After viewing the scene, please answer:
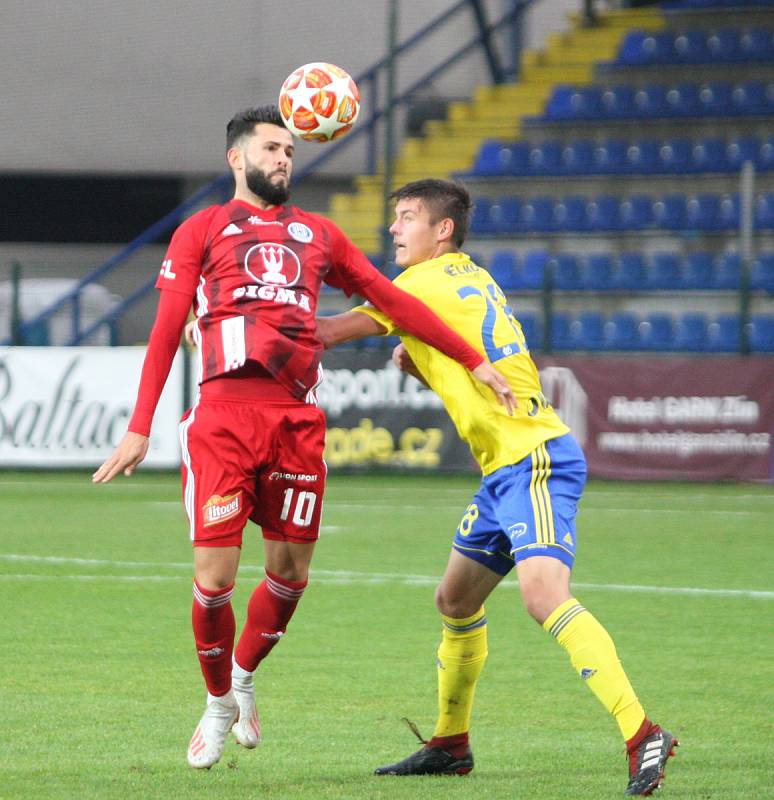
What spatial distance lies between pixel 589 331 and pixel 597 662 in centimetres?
1493

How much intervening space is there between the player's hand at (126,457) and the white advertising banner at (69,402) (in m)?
12.8

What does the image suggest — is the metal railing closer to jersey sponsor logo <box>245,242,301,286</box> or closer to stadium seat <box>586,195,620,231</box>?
stadium seat <box>586,195,620,231</box>

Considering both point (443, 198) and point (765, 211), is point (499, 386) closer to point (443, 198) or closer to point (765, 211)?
point (443, 198)

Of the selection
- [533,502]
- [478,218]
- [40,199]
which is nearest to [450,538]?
[533,502]

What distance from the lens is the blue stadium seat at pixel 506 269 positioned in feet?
68.0

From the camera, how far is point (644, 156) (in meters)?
22.5

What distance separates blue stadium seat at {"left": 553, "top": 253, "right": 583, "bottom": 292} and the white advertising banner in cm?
531

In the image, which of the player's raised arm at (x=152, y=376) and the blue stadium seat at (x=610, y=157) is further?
the blue stadium seat at (x=610, y=157)

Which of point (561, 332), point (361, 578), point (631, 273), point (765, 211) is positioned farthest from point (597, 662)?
point (765, 211)

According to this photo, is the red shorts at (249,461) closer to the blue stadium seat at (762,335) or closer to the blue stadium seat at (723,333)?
the blue stadium seat at (723,333)

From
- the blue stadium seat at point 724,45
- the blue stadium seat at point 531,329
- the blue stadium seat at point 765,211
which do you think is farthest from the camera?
the blue stadium seat at point 724,45

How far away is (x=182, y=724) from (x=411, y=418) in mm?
11982

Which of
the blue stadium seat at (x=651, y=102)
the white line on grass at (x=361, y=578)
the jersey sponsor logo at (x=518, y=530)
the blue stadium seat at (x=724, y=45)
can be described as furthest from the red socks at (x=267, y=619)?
the blue stadium seat at (x=724, y=45)

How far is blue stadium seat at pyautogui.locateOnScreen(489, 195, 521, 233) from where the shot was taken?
72.9 ft
